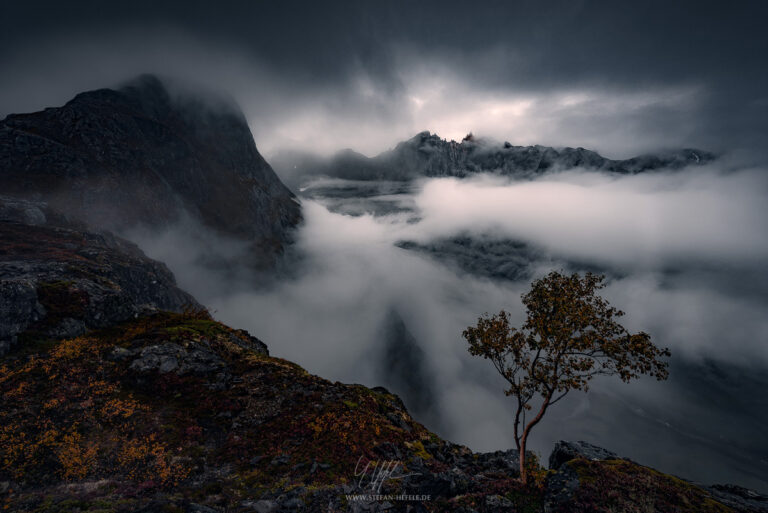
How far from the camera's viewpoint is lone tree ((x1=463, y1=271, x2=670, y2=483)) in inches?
660

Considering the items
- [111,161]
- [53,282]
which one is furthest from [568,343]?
[111,161]

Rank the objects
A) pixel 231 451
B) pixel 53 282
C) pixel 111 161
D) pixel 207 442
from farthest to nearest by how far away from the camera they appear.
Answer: pixel 111 161, pixel 53 282, pixel 207 442, pixel 231 451

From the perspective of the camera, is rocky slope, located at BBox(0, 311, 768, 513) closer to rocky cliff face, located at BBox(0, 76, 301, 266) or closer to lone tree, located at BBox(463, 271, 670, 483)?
lone tree, located at BBox(463, 271, 670, 483)

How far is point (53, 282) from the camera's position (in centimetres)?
3198

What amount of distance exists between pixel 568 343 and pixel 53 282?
51308 mm

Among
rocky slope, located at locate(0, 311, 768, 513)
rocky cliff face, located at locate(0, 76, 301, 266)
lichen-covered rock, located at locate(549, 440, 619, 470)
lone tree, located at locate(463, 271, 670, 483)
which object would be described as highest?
rocky cliff face, located at locate(0, 76, 301, 266)

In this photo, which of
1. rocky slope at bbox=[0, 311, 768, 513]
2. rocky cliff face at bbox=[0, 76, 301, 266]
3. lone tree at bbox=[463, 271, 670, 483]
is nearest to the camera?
rocky slope at bbox=[0, 311, 768, 513]

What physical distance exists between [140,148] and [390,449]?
202 m

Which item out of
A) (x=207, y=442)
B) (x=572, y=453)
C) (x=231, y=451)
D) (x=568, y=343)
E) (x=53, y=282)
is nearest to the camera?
(x=568, y=343)

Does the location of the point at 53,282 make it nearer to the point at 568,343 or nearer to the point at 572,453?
the point at 568,343

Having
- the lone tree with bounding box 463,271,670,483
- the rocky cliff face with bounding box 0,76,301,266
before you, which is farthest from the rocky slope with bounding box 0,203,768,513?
the rocky cliff face with bounding box 0,76,301,266

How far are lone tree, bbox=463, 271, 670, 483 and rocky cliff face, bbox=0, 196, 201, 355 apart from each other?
40.2 metres

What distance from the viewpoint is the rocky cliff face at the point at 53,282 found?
26.3m

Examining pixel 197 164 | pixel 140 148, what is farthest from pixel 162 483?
pixel 197 164
